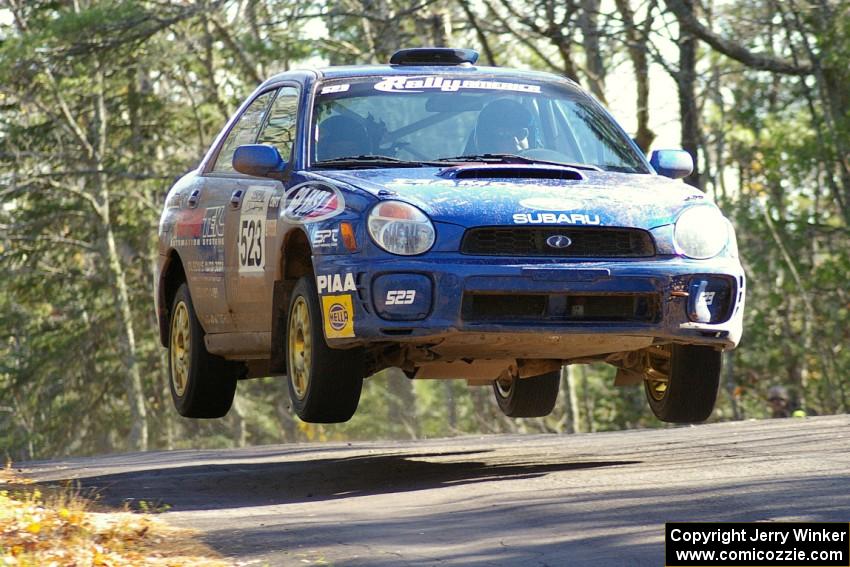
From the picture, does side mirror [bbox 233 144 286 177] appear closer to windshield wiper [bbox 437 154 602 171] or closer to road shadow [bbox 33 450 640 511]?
windshield wiper [bbox 437 154 602 171]

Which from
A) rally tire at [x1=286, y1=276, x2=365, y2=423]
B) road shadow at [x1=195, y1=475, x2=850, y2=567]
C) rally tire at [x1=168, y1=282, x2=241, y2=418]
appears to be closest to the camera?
road shadow at [x1=195, y1=475, x2=850, y2=567]

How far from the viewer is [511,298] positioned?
23.5ft

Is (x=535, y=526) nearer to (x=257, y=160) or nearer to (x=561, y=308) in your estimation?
(x=561, y=308)

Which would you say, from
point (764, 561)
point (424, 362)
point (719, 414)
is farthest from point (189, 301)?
point (719, 414)

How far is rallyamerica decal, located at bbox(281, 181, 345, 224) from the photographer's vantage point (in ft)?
24.4

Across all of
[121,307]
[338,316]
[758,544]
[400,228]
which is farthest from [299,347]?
[121,307]

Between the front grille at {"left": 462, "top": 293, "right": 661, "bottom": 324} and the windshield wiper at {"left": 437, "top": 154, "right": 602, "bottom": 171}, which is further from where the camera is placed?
the windshield wiper at {"left": 437, "top": 154, "right": 602, "bottom": 171}

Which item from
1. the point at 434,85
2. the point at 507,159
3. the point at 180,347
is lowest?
the point at 180,347

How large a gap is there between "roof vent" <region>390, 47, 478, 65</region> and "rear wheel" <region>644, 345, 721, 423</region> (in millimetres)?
2219

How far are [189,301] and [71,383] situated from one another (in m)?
26.1

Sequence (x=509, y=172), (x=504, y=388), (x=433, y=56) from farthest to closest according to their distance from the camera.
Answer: (x=504, y=388), (x=433, y=56), (x=509, y=172)

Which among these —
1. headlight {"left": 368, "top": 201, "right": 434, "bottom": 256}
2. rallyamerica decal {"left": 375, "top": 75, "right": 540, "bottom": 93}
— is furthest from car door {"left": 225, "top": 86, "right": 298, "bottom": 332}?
headlight {"left": 368, "top": 201, "right": 434, "bottom": 256}

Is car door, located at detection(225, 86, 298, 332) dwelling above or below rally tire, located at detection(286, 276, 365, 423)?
above

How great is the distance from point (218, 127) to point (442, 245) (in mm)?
27928
